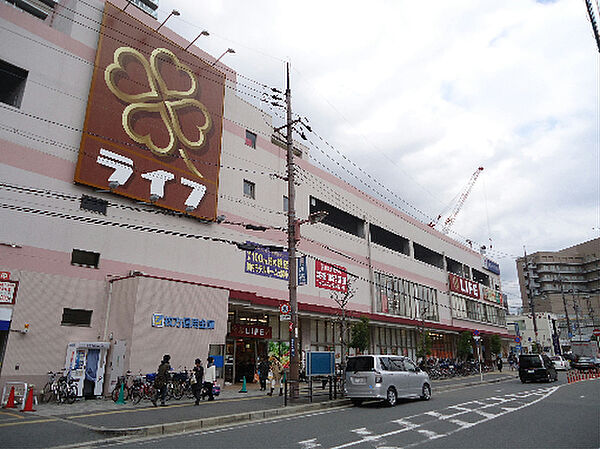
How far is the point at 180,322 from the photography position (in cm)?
1945

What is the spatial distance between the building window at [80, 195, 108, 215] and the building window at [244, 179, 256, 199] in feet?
32.2

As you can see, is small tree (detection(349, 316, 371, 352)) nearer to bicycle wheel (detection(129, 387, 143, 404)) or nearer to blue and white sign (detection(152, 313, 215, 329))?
blue and white sign (detection(152, 313, 215, 329))

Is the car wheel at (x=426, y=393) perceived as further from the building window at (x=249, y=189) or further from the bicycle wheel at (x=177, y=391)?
the building window at (x=249, y=189)

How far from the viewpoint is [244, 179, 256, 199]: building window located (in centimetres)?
2822

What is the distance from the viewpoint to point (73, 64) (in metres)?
20.4

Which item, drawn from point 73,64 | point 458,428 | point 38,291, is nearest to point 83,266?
point 38,291

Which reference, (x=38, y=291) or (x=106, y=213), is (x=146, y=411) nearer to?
(x=38, y=291)

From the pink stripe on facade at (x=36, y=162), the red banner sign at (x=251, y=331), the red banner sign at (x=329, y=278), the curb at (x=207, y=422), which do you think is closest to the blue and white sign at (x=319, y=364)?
the curb at (x=207, y=422)

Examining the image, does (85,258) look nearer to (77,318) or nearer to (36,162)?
(77,318)

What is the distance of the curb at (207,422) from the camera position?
10070 mm

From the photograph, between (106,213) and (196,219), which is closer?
(106,213)

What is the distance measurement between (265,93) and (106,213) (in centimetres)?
969

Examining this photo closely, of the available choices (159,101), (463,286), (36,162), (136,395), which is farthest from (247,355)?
(463,286)

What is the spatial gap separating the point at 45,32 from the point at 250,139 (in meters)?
13.5
